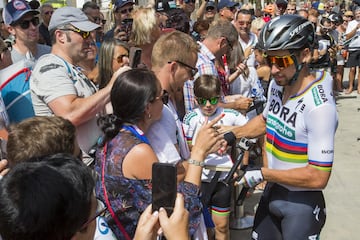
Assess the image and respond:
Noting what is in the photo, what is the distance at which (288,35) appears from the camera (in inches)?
107

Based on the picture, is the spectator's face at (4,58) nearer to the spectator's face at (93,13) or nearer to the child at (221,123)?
the child at (221,123)

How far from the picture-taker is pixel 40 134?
218cm

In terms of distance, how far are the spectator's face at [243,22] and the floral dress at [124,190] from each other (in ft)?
16.4

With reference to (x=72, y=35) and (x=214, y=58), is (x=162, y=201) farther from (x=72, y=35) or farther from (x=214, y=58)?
(x=214, y=58)

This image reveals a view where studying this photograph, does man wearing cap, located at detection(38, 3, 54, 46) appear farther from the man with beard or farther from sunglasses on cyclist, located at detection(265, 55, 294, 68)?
sunglasses on cyclist, located at detection(265, 55, 294, 68)

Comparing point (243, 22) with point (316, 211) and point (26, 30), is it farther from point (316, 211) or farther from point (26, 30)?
point (316, 211)

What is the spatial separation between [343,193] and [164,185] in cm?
458

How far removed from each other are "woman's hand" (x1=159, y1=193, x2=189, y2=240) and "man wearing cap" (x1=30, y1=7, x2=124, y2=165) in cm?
145

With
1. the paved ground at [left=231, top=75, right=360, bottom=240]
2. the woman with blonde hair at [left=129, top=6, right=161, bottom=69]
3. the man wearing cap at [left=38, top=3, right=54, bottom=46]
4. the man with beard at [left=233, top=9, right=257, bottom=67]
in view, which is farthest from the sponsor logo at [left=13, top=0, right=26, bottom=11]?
the man with beard at [left=233, top=9, right=257, bottom=67]

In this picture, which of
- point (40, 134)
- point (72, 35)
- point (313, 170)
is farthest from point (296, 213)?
point (72, 35)

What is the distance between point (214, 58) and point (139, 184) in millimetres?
2786

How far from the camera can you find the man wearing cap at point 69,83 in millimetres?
3023

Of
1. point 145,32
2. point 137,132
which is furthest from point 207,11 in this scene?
point 137,132

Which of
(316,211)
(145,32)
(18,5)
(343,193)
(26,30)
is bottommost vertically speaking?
(343,193)
